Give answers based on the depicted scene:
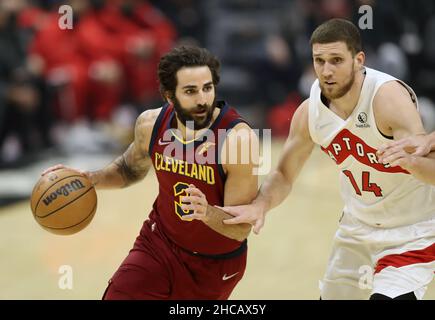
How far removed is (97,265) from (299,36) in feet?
24.7

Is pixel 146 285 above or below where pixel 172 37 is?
below

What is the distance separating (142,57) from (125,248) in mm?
5283

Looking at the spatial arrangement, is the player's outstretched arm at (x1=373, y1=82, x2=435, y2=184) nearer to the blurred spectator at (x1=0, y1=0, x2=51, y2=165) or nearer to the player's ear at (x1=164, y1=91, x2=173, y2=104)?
the player's ear at (x1=164, y1=91, x2=173, y2=104)

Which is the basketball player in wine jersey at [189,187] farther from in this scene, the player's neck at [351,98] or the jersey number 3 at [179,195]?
the player's neck at [351,98]

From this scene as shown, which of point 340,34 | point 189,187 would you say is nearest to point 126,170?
point 189,187

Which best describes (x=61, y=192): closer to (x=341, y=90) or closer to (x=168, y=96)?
(x=168, y=96)

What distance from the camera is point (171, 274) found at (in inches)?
214

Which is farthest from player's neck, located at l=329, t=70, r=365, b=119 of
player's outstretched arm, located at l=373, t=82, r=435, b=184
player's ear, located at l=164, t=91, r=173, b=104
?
player's ear, located at l=164, t=91, r=173, b=104

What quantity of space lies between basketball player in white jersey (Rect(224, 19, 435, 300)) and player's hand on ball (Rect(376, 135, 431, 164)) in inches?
4.1

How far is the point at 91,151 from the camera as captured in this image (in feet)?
43.2

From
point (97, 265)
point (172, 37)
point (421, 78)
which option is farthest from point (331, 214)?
point (172, 37)

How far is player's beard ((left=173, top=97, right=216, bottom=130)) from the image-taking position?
5195 millimetres

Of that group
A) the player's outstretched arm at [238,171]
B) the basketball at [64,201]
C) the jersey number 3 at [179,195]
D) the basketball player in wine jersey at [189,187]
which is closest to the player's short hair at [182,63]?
the basketball player in wine jersey at [189,187]
